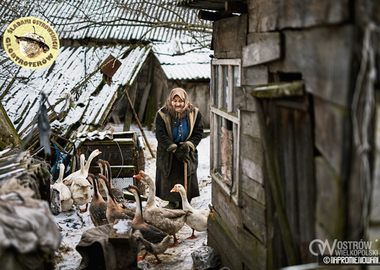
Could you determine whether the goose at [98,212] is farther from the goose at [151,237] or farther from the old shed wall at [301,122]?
the old shed wall at [301,122]

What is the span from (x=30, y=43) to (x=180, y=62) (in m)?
10.1

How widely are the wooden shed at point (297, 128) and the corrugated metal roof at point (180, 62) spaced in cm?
994

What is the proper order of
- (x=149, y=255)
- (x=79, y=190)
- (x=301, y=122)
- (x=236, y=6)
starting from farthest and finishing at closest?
(x=79, y=190) → (x=149, y=255) → (x=236, y=6) → (x=301, y=122)

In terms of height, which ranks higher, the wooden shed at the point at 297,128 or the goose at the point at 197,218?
the wooden shed at the point at 297,128

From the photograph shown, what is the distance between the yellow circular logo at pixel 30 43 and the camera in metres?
5.80

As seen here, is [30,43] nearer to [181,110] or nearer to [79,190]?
[181,110]

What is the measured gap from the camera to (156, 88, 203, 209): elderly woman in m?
6.66

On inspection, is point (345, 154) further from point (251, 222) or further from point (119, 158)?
point (119, 158)

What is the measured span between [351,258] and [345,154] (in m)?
0.65

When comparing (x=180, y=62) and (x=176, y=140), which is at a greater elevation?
(x=180, y=62)

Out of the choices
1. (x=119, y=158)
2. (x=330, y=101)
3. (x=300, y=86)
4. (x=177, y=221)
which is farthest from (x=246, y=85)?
(x=119, y=158)

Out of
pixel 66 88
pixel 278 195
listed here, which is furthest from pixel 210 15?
pixel 66 88

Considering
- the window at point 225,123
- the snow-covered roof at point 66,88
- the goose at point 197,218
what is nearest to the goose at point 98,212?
the goose at point 197,218

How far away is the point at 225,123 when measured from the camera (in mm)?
4926
